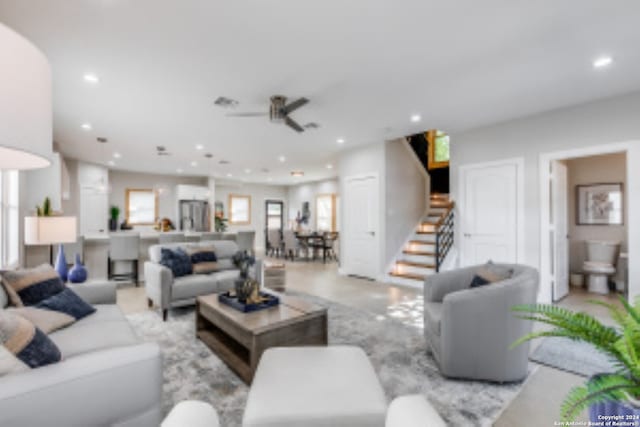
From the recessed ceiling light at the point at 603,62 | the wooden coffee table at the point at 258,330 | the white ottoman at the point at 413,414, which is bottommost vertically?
the wooden coffee table at the point at 258,330

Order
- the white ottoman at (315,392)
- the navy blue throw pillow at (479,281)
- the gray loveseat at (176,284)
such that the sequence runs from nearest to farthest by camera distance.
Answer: the white ottoman at (315,392) < the navy blue throw pillow at (479,281) < the gray loveseat at (176,284)

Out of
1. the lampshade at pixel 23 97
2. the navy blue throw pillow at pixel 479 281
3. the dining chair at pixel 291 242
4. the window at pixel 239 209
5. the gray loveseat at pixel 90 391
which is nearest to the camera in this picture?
the lampshade at pixel 23 97

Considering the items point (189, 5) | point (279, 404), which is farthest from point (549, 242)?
point (189, 5)

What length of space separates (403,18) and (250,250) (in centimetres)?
548

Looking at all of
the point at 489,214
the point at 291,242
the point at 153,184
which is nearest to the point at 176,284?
the point at 489,214

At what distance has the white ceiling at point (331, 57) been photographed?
226cm

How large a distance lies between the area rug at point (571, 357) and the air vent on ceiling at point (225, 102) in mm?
4170

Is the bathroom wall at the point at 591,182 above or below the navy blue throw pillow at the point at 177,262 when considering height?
above

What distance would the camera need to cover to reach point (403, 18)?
92.1 inches

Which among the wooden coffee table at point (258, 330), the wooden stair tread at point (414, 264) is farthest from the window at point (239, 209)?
the wooden coffee table at point (258, 330)

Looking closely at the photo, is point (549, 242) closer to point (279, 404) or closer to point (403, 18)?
point (403, 18)

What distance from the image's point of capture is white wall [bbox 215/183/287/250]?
11797mm

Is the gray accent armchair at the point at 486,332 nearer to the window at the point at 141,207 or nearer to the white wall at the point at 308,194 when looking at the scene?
the white wall at the point at 308,194

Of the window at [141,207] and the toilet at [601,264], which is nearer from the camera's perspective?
the toilet at [601,264]
